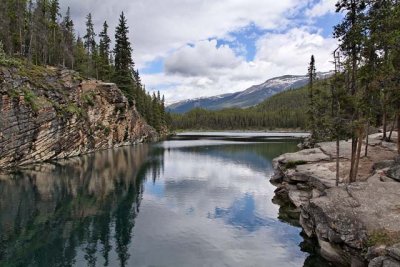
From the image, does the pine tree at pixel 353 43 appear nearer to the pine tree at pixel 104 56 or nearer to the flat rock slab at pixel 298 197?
the flat rock slab at pixel 298 197

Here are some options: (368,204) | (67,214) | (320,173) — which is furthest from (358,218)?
(67,214)

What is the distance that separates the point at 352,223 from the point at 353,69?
48.8 feet

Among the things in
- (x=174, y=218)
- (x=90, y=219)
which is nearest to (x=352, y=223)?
(x=174, y=218)

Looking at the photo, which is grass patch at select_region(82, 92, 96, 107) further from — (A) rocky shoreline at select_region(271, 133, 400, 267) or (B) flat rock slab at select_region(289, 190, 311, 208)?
(A) rocky shoreline at select_region(271, 133, 400, 267)

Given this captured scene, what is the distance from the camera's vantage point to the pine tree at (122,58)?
339 ft

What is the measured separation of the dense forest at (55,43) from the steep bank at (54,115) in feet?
21.8

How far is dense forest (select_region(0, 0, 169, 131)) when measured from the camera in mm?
80438

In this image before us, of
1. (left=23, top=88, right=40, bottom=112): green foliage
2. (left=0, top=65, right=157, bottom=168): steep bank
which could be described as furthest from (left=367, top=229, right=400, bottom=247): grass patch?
(left=23, top=88, right=40, bottom=112): green foliage

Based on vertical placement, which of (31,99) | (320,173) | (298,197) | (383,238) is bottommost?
(298,197)

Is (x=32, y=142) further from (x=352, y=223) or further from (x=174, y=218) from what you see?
(x=352, y=223)

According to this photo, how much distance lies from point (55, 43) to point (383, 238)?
95.8 metres

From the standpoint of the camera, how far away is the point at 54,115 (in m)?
67.2

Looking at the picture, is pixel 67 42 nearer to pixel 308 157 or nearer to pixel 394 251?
pixel 308 157

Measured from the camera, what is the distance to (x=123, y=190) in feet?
149
